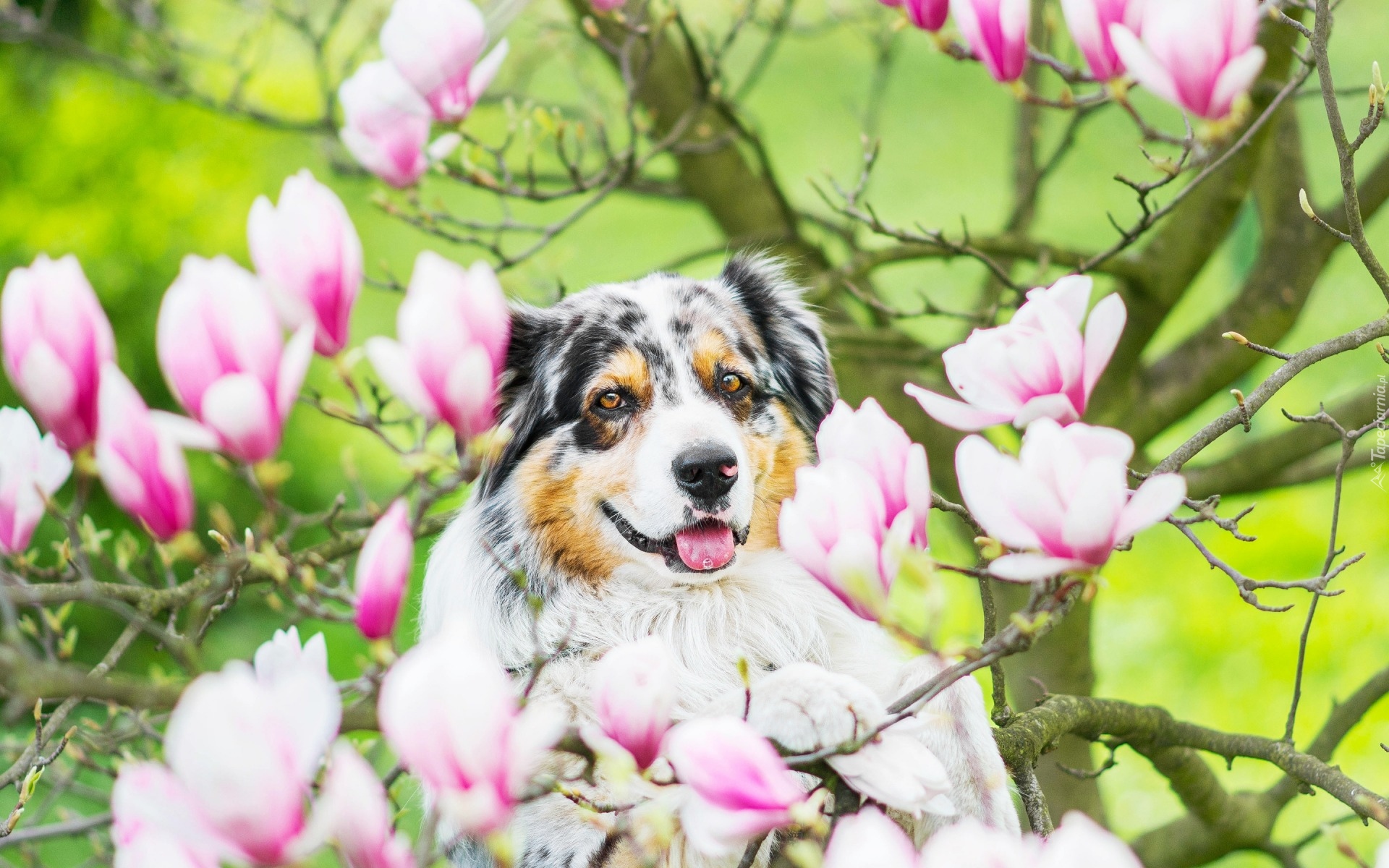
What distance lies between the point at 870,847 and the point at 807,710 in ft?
2.96

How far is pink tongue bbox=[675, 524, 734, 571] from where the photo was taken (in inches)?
109

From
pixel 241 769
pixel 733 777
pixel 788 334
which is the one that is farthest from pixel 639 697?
pixel 788 334

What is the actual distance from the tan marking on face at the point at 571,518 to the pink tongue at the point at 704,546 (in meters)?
0.21

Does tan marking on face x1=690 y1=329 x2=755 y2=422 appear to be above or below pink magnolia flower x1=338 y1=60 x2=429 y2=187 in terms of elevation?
below

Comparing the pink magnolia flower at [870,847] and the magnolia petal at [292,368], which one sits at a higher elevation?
the magnolia petal at [292,368]

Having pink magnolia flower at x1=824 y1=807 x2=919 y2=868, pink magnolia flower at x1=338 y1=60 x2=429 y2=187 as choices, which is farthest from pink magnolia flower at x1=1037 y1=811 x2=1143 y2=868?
pink magnolia flower at x1=338 y1=60 x2=429 y2=187

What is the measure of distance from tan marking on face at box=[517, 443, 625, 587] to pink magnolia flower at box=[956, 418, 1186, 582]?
1.72 meters

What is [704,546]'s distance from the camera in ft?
9.12

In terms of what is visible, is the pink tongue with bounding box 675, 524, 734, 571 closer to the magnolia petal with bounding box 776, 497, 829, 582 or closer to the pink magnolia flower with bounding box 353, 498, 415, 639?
the magnolia petal with bounding box 776, 497, 829, 582

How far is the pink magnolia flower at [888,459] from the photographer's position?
136 centimetres

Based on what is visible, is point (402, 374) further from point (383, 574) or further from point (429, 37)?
point (429, 37)

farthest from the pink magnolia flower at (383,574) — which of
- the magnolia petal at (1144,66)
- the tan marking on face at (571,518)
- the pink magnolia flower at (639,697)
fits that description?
the tan marking on face at (571,518)

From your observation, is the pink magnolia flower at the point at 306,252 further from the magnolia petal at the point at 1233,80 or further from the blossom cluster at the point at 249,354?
the magnolia petal at the point at 1233,80

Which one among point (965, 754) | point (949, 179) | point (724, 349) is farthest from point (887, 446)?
point (949, 179)
